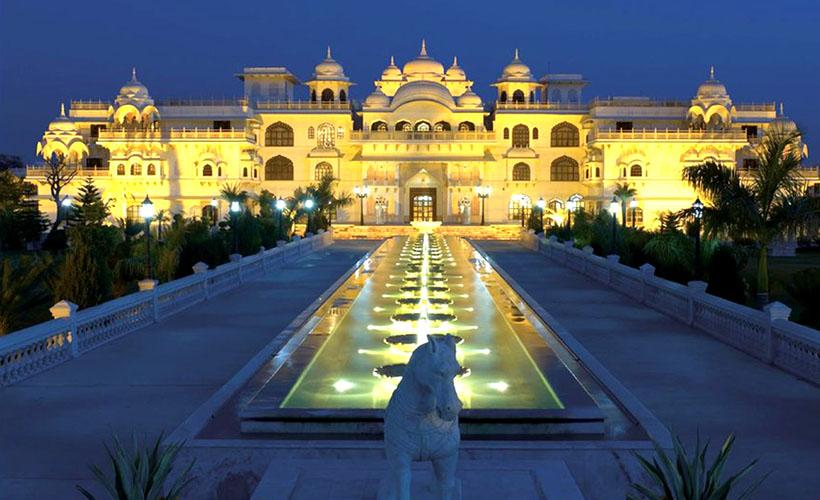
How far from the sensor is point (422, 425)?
4656mm

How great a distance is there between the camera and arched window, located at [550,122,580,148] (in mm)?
57031

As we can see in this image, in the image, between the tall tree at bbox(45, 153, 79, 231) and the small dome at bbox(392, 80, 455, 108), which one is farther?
the small dome at bbox(392, 80, 455, 108)

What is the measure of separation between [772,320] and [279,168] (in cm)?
4874

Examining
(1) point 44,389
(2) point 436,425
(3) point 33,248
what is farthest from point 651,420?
(3) point 33,248

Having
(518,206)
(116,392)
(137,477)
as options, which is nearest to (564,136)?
(518,206)

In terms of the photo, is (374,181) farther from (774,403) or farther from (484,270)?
(774,403)

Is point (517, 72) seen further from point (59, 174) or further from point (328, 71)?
point (59, 174)

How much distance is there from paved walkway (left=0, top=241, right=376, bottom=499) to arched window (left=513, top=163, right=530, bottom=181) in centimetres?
4256

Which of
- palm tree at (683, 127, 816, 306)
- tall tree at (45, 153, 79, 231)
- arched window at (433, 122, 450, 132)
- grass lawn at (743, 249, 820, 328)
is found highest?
arched window at (433, 122, 450, 132)

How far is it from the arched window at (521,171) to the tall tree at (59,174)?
2763 cm

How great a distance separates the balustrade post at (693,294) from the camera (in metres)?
13.2

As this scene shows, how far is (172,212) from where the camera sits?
53.0 metres

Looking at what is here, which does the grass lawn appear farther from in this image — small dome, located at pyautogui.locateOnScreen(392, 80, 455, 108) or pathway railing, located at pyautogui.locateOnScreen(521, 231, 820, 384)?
small dome, located at pyautogui.locateOnScreen(392, 80, 455, 108)

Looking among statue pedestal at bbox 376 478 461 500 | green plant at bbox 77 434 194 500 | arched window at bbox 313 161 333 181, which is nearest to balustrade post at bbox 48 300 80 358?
green plant at bbox 77 434 194 500
